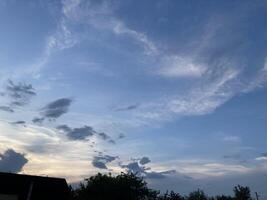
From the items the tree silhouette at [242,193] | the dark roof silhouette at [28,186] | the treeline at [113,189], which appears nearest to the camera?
the dark roof silhouette at [28,186]

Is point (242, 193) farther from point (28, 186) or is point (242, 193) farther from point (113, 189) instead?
point (28, 186)

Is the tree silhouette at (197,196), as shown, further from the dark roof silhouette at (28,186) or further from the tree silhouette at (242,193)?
the dark roof silhouette at (28,186)

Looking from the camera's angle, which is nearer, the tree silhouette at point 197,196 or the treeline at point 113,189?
the treeline at point 113,189

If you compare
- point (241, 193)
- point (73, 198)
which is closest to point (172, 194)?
point (241, 193)

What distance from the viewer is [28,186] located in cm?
2428

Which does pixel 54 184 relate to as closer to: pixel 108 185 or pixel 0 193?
pixel 0 193

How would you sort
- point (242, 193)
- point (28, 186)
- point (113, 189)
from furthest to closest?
point (242, 193), point (113, 189), point (28, 186)

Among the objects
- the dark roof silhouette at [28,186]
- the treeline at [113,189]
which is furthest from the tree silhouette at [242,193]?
the dark roof silhouette at [28,186]

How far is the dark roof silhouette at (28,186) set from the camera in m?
22.9

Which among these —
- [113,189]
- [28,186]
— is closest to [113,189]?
[113,189]

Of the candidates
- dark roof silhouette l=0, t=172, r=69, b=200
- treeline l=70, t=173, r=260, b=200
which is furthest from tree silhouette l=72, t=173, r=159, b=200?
dark roof silhouette l=0, t=172, r=69, b=200

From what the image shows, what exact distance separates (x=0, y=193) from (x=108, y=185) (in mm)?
43181

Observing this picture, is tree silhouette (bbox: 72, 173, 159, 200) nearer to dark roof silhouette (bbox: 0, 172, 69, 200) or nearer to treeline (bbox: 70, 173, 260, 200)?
treeline (bbox: 70, 173, 260, 200)

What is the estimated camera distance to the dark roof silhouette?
22.9 m
